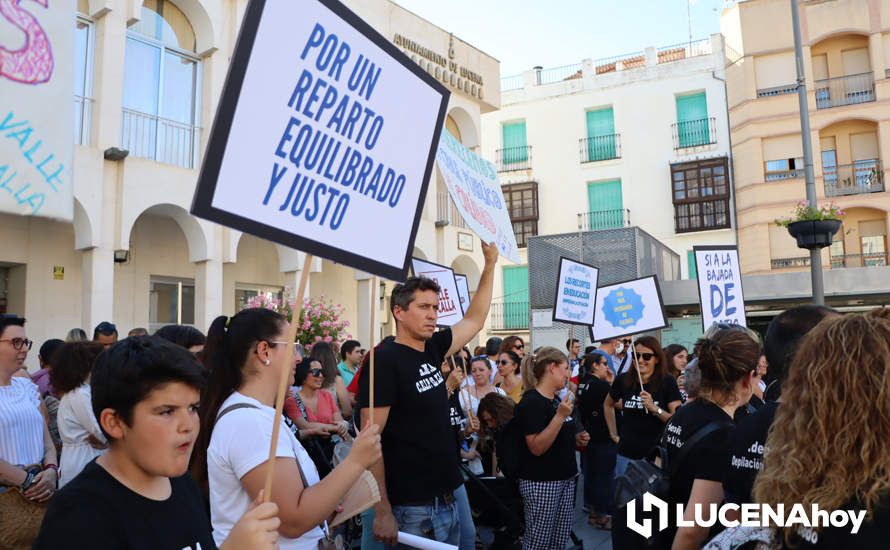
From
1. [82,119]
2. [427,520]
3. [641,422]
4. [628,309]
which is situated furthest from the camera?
[82,119]

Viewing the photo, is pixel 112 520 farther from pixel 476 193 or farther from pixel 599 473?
pixel 599 473

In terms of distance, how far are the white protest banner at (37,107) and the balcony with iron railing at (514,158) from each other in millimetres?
23221

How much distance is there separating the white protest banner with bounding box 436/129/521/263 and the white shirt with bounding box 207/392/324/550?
2.15 meters

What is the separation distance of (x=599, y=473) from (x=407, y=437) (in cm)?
454

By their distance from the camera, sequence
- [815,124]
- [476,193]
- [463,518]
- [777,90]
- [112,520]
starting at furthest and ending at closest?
[777,90]
[815,124]
[476,193]
[463,518]
[112,520]

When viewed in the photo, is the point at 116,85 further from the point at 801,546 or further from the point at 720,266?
the point at 801,546

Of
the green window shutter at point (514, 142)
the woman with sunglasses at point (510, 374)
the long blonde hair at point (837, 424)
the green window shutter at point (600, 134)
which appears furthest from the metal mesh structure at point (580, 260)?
the long blonde hair at point (837, 424)

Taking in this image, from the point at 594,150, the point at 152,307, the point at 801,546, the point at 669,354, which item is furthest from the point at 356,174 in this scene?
the point at 594,150

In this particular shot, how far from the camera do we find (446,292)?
7.57m

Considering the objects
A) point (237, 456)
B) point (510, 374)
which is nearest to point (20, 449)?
point (237, 456)

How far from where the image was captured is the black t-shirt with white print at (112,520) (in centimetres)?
157

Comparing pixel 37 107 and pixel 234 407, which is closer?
pixel 234 407

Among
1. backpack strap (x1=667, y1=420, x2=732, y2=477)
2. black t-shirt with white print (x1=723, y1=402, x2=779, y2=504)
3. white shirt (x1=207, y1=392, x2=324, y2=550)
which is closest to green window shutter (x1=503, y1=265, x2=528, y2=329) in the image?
backpack strap (x1=667, y1=420, x2=732, y2=477)

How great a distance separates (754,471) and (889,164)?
95.4ft
